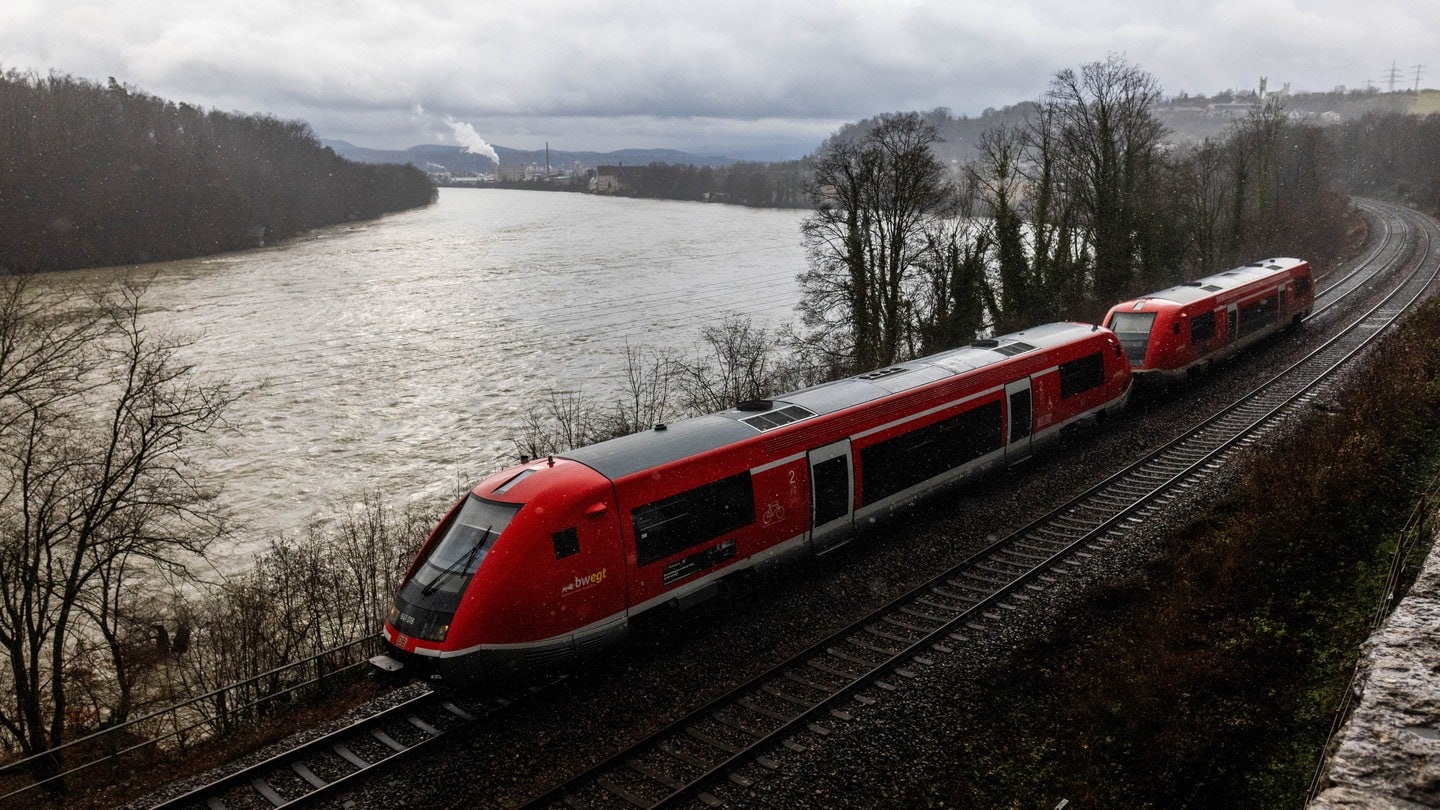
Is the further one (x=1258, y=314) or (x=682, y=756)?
(x=1258, y=314)

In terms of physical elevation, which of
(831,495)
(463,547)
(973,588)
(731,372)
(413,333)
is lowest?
(973,588)

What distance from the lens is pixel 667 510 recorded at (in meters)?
10.8

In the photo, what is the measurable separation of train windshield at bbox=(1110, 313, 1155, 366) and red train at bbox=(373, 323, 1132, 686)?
304 inches

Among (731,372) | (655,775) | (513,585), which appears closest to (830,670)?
(655,775)

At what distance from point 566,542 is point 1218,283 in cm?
2322

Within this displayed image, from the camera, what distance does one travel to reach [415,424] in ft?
105

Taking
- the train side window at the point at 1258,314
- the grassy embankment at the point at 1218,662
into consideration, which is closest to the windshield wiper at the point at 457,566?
the grassy embankment at the point at 1218,662

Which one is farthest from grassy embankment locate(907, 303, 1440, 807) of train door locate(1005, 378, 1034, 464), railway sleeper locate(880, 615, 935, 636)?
train door locate(1005, 378, 1034, 464)

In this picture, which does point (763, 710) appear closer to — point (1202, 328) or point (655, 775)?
point (655, 775)

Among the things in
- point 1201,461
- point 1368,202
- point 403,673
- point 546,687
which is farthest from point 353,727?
point 1368,202

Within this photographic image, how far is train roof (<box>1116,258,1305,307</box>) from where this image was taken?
22875 mm

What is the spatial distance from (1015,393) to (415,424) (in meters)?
23.0

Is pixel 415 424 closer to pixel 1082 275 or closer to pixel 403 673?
pixel 403 673

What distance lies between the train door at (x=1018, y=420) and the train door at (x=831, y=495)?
483 centimetres
